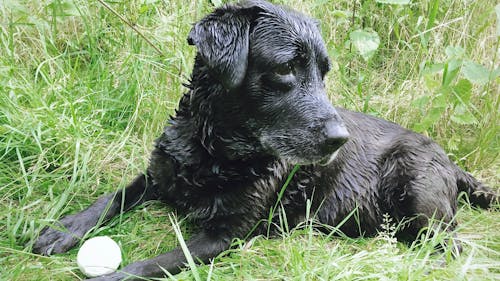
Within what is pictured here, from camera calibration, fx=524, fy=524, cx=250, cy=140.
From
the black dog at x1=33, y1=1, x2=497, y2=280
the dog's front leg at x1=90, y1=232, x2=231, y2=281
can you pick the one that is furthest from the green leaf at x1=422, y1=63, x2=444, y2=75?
the dog's front leg at x1=90, y1=232, x2=231, y2=281

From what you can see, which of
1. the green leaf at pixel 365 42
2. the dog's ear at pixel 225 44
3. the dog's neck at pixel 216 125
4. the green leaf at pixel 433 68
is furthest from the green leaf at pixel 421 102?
the dog's ear at pixel 225 44

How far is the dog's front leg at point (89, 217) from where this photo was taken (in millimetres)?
2596

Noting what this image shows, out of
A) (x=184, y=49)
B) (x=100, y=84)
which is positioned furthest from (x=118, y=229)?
(x=184, y=49)

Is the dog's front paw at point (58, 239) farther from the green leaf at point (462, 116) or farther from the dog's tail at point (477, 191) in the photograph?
the green leaf at point (462, 116)

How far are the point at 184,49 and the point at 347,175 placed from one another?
62.8 inches

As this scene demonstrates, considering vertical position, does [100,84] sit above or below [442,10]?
below

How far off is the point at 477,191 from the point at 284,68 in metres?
1.66

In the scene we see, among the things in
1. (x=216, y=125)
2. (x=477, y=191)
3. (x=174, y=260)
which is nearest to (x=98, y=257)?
(x=174, y=260)

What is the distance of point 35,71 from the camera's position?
12.2ft

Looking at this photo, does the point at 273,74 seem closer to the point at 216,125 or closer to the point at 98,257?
the point at 216,125

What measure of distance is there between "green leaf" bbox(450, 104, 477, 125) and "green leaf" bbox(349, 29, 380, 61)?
2.34 ft

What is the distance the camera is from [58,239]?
8.58 ft

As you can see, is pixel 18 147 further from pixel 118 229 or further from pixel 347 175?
pixel 347 175

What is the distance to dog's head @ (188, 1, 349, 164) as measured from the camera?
7.78ft
